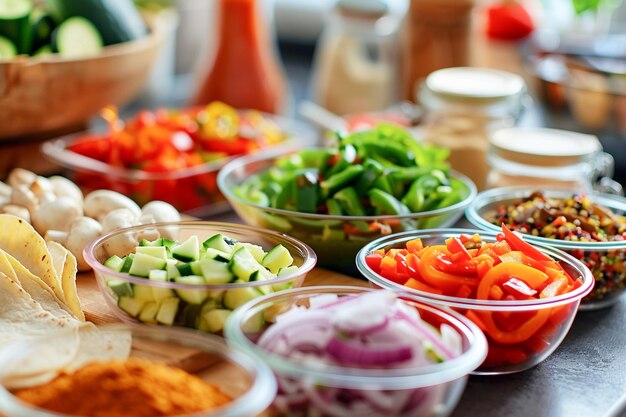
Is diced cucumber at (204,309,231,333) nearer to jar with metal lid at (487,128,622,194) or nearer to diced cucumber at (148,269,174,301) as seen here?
diced cucumber at (148,269,174,301)

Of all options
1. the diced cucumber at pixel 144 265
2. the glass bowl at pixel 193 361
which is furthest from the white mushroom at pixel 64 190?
the glass bowl at pixel 193 361

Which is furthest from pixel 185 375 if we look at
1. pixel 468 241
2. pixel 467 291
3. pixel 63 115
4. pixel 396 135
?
pixel 63 115

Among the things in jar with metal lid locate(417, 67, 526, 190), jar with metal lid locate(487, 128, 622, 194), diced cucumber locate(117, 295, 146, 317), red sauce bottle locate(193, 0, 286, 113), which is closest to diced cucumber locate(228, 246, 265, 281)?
diced cucumber locate(117, 295, 146, 317)

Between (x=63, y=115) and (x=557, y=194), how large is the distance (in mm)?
1000

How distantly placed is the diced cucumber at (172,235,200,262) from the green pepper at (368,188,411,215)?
39 cm

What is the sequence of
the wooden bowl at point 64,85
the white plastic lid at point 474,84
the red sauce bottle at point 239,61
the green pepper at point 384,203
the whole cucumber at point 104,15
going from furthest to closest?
the red sauce bottle at point 239,61 < the whole cucumber at point 104,15 < the white plastic lid at point 474,84 < the wooden bowl at point 64,85 < the green pepper at point 384,203

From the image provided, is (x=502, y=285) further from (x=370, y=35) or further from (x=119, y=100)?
(x=370, y=35)

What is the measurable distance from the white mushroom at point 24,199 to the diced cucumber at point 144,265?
0.46 metres

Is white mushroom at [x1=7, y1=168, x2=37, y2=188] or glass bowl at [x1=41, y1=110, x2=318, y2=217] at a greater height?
white mushroom at [x1=7, y1=168, x2=37, y2=188]

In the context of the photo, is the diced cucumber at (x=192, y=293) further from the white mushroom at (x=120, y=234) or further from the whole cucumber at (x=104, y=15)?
the whole cucumber at (x=104, y=15)

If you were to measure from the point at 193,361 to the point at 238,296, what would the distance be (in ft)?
0.51

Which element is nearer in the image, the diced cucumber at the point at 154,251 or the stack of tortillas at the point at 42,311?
the stack of tortillas at the point at 42,311

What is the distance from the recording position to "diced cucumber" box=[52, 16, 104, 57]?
75.0 inches

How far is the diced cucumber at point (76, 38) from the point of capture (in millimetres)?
1905
